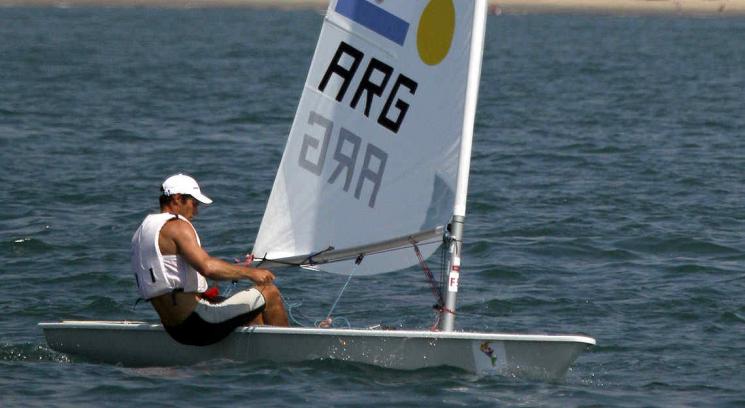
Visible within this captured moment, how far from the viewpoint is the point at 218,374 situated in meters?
8.29

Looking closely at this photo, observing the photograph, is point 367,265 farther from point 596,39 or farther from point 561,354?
point 596,39

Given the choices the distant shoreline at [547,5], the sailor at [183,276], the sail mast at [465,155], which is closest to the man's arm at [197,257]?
the sailor at [183,276]

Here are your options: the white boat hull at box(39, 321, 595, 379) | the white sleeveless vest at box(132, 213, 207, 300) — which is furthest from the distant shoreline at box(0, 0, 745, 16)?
the white sleeveless vest at box(132, 213, 207, 300)

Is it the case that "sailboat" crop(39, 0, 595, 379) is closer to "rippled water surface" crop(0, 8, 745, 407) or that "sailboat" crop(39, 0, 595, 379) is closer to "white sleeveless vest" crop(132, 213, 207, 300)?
"rippled water surface" crop(0, 8, 745, 407)

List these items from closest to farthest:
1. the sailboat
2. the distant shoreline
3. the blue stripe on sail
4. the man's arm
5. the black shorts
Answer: the man's arm, the sailboat, the black shorts, the blue stripe on sail, the distant shoreline

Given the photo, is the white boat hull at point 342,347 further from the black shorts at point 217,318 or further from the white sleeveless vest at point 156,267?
the white sleeveless vest at point 156,267

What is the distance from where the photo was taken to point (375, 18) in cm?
844

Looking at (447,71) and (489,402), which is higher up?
(447,71)

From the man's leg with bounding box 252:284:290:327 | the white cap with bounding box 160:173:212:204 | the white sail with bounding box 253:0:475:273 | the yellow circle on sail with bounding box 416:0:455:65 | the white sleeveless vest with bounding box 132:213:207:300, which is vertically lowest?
the man's leg with bounding box 252:284:290:327

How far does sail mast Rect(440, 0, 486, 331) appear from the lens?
26.2 feet

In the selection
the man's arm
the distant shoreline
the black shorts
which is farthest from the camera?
the distant shoreline

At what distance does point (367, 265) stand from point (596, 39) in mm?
52605

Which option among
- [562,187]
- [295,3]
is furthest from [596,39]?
[562,187]

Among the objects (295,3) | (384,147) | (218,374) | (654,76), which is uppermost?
(295,3)
